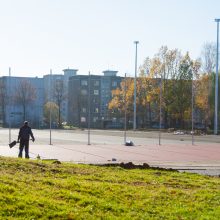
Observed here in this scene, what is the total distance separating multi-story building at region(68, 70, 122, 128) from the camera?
122938mm

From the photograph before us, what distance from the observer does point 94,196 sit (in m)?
9.69

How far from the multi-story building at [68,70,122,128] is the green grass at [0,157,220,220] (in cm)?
10548

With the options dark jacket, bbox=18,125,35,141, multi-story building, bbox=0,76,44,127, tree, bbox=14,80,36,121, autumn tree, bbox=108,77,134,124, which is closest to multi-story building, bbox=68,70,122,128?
autumn tree, bbox=108,77,134,124

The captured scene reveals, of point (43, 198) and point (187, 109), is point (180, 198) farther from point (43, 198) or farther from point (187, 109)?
point (187, 109)

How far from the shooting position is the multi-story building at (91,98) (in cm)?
12294

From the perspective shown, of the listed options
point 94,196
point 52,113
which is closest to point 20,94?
point 52,113

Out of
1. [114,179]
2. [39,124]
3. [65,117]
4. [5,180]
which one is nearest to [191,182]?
[114,179]

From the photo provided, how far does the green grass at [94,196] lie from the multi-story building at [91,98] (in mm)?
105477

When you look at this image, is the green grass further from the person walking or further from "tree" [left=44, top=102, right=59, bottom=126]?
"tree" [left=44, top=102, right=59, bottom=126]

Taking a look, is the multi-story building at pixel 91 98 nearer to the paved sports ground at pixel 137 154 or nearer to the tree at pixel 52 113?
the tree at pixel 52 113

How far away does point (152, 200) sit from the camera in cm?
988

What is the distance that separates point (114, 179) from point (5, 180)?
320cm

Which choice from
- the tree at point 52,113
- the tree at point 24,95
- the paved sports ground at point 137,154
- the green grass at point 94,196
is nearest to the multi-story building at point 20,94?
the tree at point 24,95

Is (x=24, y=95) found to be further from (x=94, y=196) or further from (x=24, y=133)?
(x=94, y=196)
